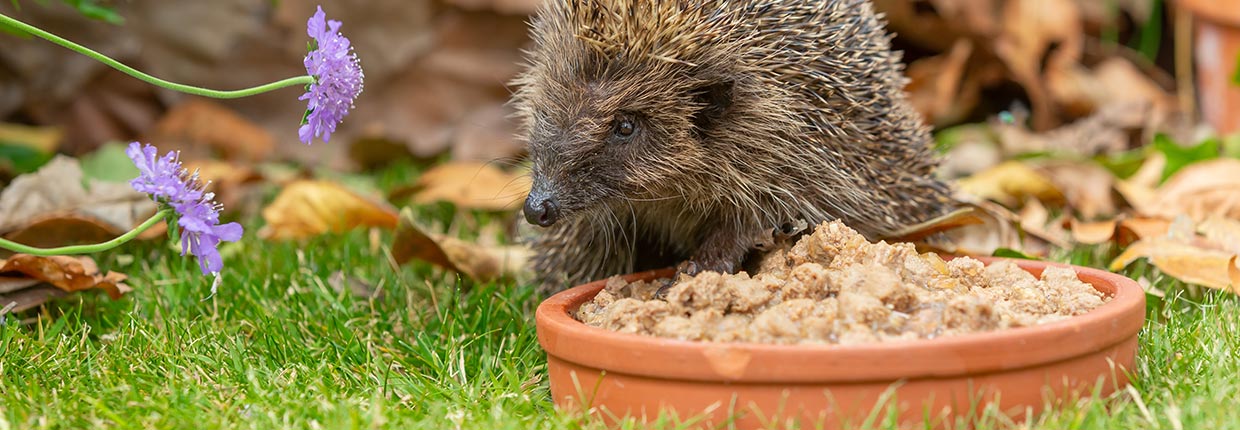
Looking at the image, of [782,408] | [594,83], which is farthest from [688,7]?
[782,408]

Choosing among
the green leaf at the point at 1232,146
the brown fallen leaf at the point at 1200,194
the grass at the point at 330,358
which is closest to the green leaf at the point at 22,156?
the grass at the point at 330,358

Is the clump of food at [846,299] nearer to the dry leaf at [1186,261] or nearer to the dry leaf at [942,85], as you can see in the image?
the dry leaf at [1186,261]

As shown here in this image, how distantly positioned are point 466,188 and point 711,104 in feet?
6.22

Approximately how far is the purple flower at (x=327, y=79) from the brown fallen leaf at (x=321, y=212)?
1351mm

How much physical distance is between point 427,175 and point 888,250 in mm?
2510

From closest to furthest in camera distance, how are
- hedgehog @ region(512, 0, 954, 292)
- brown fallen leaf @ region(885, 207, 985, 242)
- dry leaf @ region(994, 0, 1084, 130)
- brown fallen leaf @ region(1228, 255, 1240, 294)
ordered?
hedgehog @ region(512, 0, 954, 292) → brown fallen leaf @ region(1228, 255, 1240, 294) → brown fallen leaf @ region(885, 207, 985, 242) → dry leaf @ region(994, 0, 1084, 130)

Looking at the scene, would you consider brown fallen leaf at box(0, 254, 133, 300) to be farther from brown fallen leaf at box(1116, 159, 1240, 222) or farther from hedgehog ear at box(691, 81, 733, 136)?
brown fallen leaf at box(1116, 159, 1240, 222)

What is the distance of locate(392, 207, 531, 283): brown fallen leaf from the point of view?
3.14m

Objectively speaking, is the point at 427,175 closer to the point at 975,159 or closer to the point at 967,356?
the point at 975,159

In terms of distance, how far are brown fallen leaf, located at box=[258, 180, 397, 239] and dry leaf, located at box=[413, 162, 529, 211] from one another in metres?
0.46

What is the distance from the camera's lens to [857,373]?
6.26 ft

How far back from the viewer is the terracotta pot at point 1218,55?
5.11 meters

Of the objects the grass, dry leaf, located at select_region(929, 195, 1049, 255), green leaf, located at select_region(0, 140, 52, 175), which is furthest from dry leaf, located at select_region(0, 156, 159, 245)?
dry leaf, located at select_region(929, 195, 1049, 255)

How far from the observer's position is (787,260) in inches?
96.9
